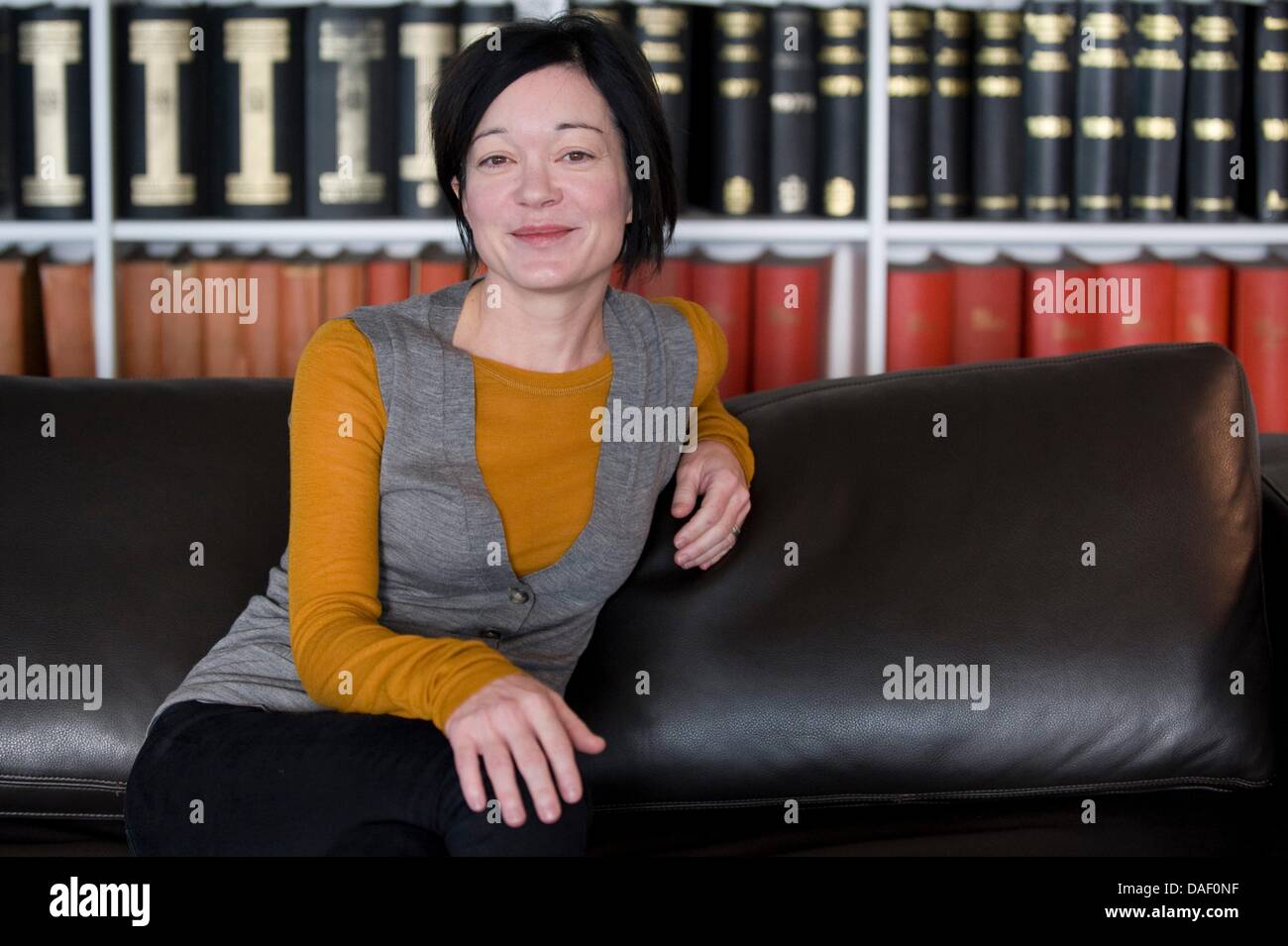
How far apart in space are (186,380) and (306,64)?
75 centimetres

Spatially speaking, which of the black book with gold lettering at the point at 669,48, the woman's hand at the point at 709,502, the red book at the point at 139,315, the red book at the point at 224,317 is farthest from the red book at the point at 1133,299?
the red book at the point at 139,315

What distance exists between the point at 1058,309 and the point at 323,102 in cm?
109

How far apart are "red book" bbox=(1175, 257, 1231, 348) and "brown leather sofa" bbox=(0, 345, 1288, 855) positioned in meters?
0.77

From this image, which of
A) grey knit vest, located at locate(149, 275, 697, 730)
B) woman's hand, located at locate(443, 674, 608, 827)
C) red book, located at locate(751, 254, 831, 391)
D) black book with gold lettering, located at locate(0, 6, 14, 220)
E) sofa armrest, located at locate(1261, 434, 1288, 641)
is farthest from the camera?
red book, located at locate(751, 254, 831, 391)

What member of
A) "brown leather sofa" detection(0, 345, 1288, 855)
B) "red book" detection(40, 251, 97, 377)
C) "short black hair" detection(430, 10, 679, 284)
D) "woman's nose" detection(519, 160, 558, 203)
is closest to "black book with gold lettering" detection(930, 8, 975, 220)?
"brown leather sofa" detection(0, 345, 1288, 855)

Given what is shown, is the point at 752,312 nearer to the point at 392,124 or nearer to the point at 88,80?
the point at 392,124

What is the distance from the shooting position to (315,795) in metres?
1.00

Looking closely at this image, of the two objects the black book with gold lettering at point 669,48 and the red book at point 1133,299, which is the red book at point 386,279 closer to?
the black book with gold lettering at point 669,48

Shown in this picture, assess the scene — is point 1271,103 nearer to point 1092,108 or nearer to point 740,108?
point 1092,108

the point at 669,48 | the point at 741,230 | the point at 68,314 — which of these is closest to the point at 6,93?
the point at 68,314

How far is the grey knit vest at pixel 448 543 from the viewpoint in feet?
3.82

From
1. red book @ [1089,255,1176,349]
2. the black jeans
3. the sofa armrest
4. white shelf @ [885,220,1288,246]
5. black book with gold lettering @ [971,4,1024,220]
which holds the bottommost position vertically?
the black jeans

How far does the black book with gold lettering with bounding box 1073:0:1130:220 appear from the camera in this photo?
1.98 meters

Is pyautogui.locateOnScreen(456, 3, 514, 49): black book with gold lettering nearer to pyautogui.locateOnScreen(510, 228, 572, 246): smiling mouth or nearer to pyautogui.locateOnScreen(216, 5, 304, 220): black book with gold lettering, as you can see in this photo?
pyautogui.locateOnScreen(216, 5, 304, 220): black book with gold lettering
